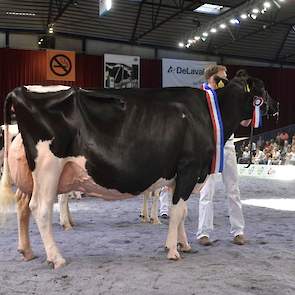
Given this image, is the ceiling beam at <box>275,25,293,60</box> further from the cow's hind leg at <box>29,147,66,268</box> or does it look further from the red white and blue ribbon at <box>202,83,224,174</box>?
the cow's hind leg at <box>29,147,66,268</box>

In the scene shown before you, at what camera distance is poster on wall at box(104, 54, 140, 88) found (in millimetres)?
21047

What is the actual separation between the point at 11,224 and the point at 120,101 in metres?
2.75

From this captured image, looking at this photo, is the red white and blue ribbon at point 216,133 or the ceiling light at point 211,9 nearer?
the red white and blue ribbon at point 216,133

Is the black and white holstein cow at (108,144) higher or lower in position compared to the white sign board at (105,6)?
lower

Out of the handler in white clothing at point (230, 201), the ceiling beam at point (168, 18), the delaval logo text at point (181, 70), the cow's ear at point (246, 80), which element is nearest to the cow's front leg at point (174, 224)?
the handler in white clothing at point (230, 201)

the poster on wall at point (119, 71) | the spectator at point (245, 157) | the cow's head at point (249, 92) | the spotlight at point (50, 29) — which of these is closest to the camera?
the cow's head at point (249, 92)

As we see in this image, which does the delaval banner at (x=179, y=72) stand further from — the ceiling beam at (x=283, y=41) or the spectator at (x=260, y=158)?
the spectator at (x=260, y=158)

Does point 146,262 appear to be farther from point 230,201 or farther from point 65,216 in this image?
point 65,216

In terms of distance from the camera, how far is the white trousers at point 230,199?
16.7 feet

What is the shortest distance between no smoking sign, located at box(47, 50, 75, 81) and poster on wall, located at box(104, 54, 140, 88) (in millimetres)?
1494

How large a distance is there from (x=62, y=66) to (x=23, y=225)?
16.7 metres

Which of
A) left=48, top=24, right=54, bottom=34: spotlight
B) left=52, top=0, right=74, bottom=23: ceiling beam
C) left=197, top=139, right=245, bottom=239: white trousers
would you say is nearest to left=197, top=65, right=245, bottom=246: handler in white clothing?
left=197, top=139, right=245, bottom=239: white trousers

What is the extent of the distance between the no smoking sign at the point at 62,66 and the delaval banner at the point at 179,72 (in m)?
4.05

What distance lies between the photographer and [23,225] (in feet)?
14.6
